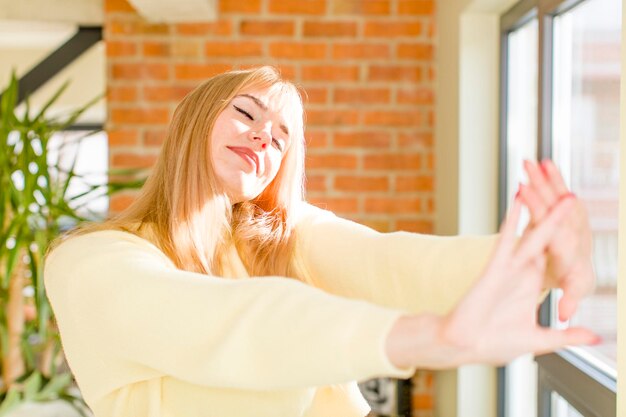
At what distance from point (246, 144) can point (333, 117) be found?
6.50ft

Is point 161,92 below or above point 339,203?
above

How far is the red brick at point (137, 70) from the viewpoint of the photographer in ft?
10.5

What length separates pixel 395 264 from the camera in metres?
1.17

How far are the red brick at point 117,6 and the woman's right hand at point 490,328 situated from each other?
2772mm

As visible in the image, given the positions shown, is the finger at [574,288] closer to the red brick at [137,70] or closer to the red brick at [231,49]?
the red brick at [231,49]

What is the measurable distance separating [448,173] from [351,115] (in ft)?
1.68

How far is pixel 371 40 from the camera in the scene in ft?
10.6

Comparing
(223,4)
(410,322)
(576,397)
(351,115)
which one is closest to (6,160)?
(223,4)

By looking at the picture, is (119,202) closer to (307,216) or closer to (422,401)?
(422,401)

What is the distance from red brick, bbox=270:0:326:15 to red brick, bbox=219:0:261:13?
64 millimetres

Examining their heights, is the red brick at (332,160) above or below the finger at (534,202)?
above

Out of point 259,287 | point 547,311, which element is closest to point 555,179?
point 259,287

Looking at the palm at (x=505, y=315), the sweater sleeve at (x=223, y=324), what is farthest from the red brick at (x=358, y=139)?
the palm at (x=505, y=315)

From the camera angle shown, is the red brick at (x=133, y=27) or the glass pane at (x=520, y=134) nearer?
the glass pane at (x=520, y=134)
